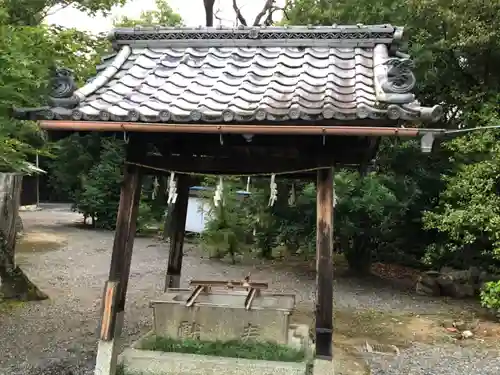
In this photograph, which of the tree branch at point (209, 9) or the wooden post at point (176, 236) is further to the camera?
the tree branch at point (209, 9)

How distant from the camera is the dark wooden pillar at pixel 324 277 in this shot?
5.06 meters

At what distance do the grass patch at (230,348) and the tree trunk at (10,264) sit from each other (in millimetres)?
4316

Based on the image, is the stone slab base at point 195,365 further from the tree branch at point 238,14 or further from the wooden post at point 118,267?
the tree branch at point 238,14

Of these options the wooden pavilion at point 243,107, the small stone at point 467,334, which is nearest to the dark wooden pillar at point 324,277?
the wooden pavilion at point 243,107

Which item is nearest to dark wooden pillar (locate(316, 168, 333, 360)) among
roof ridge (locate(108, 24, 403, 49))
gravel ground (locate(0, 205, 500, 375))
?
roof ridge (locate(108, 24, 403, 49))

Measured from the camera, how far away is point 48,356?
6.68 metres

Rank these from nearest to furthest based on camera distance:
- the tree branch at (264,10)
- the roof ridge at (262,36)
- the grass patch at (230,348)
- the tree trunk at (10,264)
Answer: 1. the grass patch at (230,348)
2. the roof ridge at (262,36)
3. the tree trunk at (10,264)
4. the tree branch at (264,10)

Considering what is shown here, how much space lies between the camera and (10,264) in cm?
922

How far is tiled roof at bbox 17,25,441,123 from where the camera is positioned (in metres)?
4.63

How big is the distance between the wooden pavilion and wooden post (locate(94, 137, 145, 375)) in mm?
11

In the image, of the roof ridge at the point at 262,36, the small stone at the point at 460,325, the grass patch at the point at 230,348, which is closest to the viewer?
the grass patch at the point at 230,348

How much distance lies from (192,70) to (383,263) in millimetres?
11677

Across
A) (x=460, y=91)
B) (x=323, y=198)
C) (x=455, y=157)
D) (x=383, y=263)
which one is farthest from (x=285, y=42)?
(x=383, y=263)

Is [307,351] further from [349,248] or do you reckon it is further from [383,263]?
[383,263]
